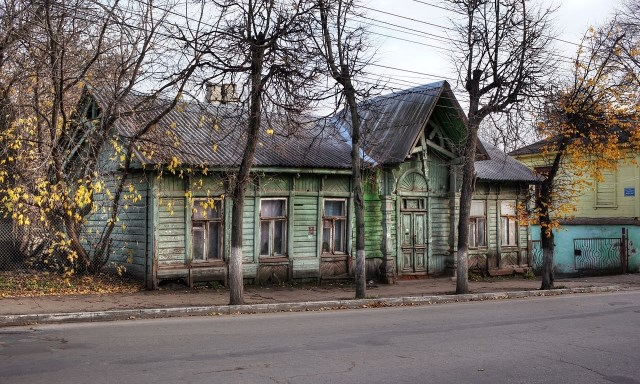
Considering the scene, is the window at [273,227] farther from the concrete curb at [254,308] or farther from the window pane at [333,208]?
the concrete curb at [254,308]

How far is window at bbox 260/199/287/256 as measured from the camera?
18.2 m

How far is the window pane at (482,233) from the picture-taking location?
2336cm

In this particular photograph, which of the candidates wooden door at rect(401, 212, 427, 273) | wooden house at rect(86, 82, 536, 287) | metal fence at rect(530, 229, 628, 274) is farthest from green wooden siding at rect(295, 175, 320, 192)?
metal fence at rect(530, 229, 628, 274)

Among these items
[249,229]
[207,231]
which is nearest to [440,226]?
[249,229]

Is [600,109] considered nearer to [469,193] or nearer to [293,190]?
[469,193]

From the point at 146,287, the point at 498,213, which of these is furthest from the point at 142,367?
the point at 498,213

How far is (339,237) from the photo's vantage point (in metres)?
19.8

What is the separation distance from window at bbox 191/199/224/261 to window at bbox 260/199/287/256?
1.32m

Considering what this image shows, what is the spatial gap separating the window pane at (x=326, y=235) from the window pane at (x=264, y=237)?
197cm

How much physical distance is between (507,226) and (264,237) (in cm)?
1086

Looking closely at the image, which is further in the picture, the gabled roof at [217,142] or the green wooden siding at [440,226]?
the green wooden siding at [440,226]

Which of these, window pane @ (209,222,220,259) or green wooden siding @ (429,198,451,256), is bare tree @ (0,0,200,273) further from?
green wooden siding @ (429,198,451,256)

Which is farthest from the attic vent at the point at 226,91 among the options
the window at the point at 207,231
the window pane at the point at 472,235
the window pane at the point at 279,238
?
the window pane at the point at 472,235

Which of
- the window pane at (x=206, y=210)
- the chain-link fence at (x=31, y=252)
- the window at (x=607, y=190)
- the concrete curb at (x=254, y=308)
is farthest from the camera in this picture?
the window at (x=607, y=190)
